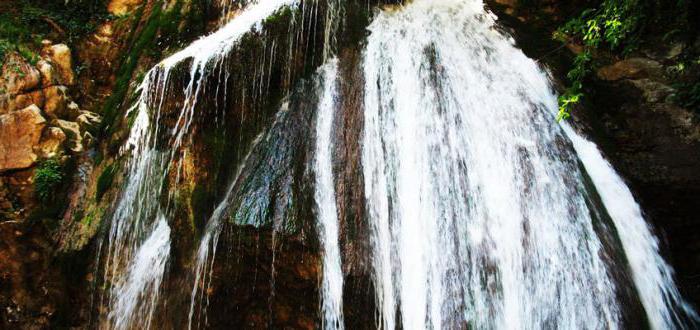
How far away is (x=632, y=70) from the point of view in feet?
16.8

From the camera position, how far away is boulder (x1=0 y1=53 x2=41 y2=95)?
5.73 metres

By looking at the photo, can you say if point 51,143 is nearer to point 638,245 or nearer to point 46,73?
point 46,73

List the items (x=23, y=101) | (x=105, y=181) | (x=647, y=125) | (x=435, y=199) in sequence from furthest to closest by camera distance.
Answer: (x=23, y=101) < (x=105, y=181) < (x=647, y=125) < (x=435, y=199)

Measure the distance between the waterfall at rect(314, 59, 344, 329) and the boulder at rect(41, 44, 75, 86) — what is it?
190 inches

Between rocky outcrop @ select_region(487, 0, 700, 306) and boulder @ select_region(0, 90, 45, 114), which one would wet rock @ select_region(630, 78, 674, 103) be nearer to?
rocky outcrop @ select_region(487, 0, 700, 306)

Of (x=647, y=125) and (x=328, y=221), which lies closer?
(x=328, y=221)

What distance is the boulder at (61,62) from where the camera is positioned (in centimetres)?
628

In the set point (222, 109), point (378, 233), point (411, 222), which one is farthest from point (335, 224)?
point (222, 109)

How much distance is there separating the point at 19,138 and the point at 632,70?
8.67 metres

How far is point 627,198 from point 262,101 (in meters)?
4.28

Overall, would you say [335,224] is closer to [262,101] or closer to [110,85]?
[262,101]

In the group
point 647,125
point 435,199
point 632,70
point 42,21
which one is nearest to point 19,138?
point 42,21

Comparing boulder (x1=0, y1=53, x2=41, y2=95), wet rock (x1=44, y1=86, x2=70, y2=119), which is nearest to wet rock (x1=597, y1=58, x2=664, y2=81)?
wet rock (x1=44, y1=86, x2=70, y2=119)

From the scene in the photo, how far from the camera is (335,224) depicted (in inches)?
142
